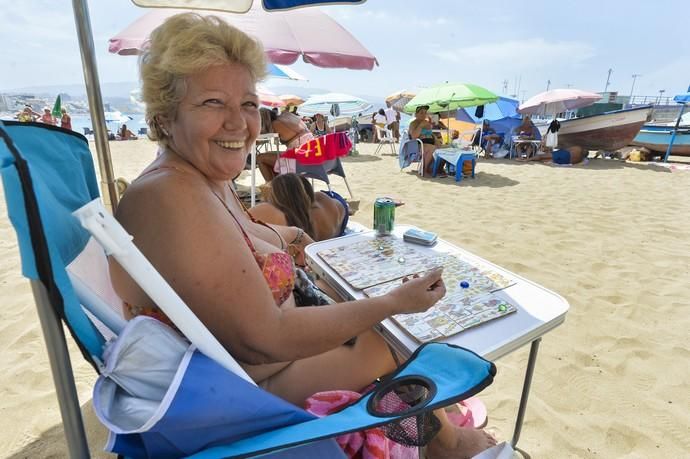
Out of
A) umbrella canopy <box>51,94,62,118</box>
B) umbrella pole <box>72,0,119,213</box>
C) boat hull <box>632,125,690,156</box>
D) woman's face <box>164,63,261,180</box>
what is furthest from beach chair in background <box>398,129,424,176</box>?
umbrella canopy <box>51,94,62,118</box>

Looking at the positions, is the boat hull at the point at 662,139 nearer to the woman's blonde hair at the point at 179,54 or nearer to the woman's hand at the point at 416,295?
the woman's hand at the point at 416,295

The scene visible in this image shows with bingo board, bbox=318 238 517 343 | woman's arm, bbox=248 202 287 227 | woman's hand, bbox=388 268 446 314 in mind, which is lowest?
woman's arm, bbox=248 202 287 227

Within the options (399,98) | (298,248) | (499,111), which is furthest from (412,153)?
(399,98)

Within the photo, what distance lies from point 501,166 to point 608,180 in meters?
2.60

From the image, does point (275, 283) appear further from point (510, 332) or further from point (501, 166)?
point (501, 166)

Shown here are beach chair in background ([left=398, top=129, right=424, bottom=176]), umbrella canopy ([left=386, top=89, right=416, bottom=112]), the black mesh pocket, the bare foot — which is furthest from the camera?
umbrella canopy ([left=386, top=89, right=416, bottom=112])

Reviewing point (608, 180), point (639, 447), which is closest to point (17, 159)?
point (639, 447)

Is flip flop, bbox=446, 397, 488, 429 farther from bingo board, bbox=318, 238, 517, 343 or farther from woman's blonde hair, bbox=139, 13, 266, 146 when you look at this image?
woman's blonde hair, bbox=139, 13, 266, 146

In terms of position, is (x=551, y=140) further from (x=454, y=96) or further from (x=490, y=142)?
(x=454, y=96)

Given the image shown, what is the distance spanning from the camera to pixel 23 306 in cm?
265

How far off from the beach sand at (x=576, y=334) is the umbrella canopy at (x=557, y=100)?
678 centimetres

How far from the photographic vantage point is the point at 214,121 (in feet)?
3.92

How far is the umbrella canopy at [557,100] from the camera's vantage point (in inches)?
461

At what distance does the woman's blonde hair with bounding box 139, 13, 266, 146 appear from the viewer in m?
1.11
